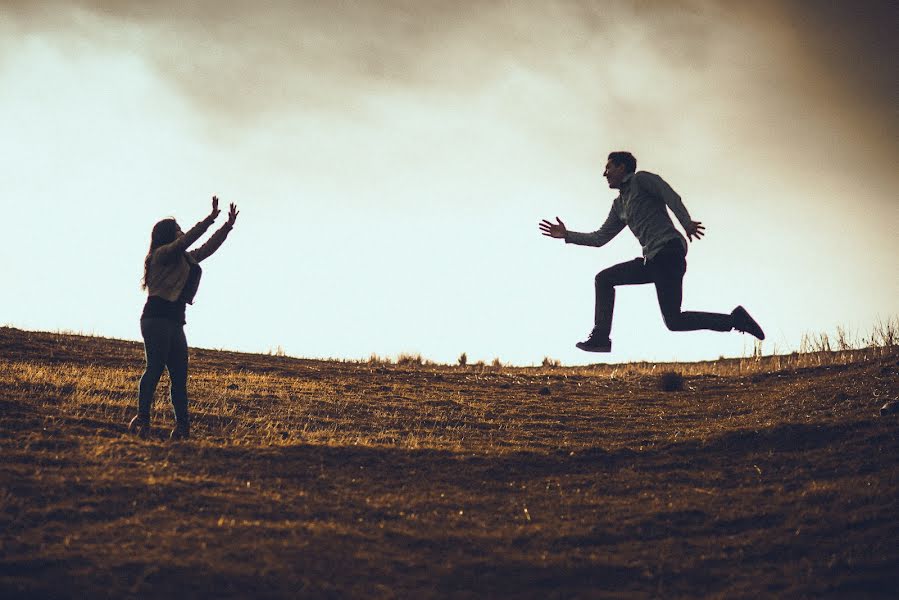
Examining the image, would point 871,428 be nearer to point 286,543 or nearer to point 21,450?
point 286,543

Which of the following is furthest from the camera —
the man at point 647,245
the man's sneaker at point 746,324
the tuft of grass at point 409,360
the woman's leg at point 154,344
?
the tuft of grass at point 409,360

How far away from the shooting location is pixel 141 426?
9.56 metres

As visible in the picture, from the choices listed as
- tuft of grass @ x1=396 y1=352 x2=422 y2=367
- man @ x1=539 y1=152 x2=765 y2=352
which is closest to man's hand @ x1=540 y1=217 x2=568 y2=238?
man @ x1=539 y1=152 x2=765 y2=352

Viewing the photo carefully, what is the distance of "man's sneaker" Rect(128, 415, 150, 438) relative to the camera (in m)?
9.52

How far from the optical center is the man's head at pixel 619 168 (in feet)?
27.9

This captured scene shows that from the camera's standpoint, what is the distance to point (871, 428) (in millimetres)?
10039

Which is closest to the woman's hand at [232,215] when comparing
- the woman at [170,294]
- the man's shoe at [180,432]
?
the woman at [170,294]

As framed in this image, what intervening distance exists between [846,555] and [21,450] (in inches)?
319

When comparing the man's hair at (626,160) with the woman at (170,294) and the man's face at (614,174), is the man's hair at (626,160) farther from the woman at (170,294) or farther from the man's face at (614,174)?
the woman at (170,294)

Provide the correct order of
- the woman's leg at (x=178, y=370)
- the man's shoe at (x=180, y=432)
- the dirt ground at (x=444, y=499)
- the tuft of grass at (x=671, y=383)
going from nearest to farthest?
the dirt ground at (x=444, y=499)
the woman's leg at (x=178, y=370)
the man's shoe at (x=180, y=432)
the tuft of grass at (x=671, y=383)

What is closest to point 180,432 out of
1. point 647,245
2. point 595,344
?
point 595,344

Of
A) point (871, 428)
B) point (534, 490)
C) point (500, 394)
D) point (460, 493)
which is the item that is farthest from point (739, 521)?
point (500, 394)

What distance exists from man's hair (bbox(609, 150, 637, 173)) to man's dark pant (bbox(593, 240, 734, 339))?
1012 millimetres

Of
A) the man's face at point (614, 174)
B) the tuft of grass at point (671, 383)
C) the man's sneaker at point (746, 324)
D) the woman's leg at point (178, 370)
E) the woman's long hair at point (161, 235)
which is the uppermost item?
the man's face at point (614, 174)
